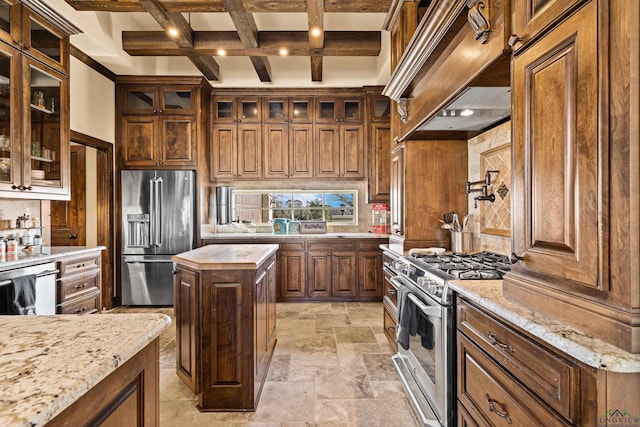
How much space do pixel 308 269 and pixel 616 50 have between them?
12.9ft

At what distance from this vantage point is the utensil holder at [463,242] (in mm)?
2611

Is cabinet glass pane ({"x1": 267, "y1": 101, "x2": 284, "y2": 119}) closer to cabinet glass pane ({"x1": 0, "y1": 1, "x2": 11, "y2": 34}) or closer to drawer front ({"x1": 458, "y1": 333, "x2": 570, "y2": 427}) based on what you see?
cabinet glass pane ({"x1": 0, "y1": 1, "x2": 11, "y2": 34})

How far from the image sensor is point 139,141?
4.31 m

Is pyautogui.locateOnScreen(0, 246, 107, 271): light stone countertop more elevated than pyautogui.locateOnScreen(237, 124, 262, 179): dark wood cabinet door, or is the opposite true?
pyautogui.locateOnScreen(237, 124, 262, 179): dark wood cabinet door

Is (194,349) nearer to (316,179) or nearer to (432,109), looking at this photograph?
(432,109)

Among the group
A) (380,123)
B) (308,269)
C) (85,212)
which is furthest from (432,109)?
(85,212)

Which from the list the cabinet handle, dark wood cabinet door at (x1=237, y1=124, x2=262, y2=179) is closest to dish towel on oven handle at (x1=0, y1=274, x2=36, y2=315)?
dark wood cabinet door at (x1=237, y1=124, x2=262, y2=179)

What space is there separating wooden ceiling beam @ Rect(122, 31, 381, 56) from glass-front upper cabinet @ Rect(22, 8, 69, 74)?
102 cm

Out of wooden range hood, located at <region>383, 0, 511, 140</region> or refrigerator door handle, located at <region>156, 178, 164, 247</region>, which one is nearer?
wooden range hood, located at <region>383, 0, 511, 140</region>

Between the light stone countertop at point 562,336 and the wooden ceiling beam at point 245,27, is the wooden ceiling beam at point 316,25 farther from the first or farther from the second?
the light stone countertop at point 562,336

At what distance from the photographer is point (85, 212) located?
466 centimetres

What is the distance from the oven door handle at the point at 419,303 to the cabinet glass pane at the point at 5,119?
10.2 ft

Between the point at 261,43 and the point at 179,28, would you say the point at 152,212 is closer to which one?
the point at 179,28

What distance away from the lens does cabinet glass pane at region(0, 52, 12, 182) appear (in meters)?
2.41
